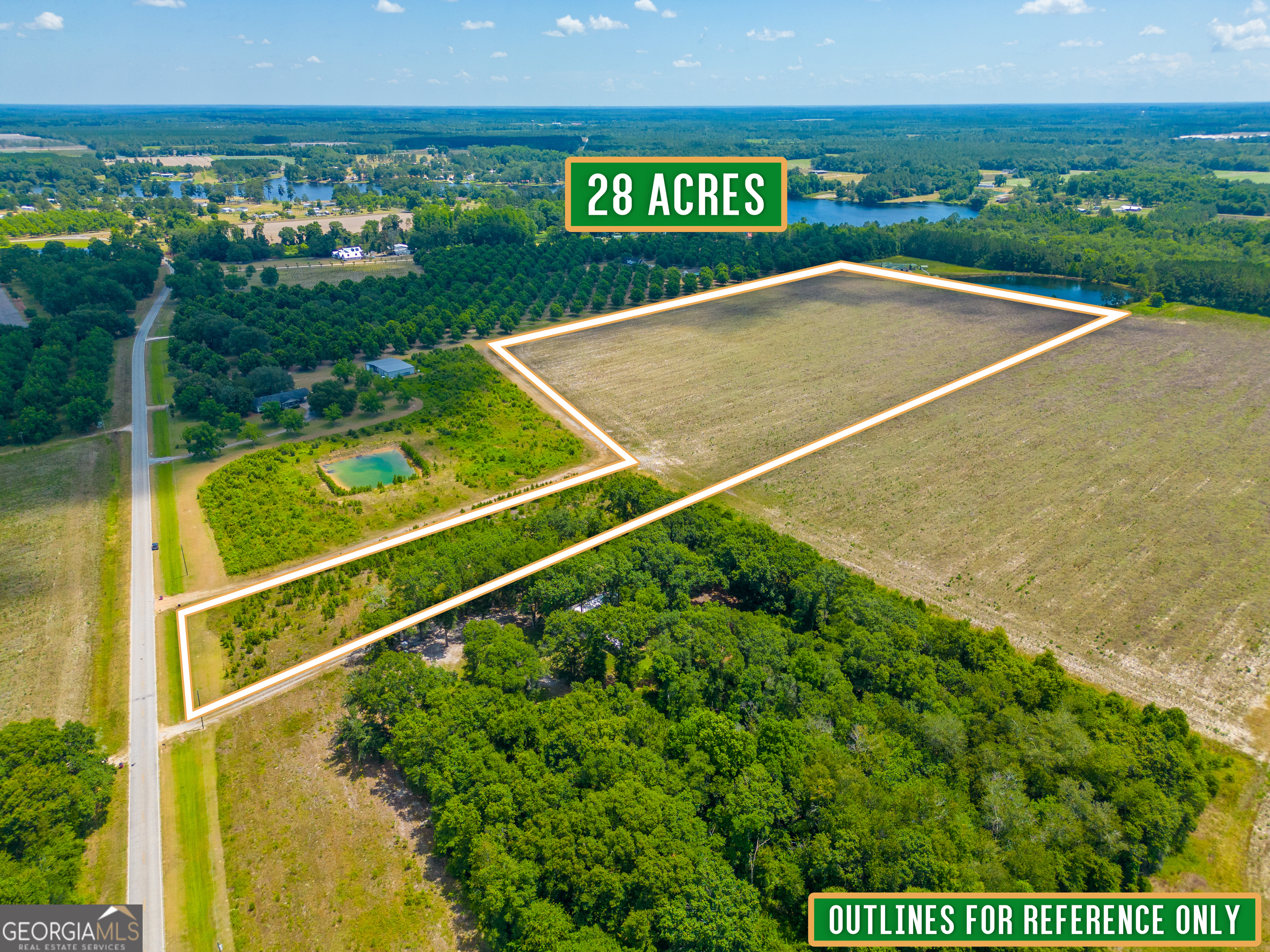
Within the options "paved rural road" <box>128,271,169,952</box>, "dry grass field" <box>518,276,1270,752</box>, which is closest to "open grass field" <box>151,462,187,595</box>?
"paved rural road" <box>128,271,169,952</box>

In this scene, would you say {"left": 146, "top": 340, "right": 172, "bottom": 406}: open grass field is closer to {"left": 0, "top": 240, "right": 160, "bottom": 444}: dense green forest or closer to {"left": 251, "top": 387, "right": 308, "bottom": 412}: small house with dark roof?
{"left": 0, "top": 240, "right": 160, "bottom": 444}: dense green forest

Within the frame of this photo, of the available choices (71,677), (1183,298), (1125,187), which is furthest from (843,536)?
(1125,187)

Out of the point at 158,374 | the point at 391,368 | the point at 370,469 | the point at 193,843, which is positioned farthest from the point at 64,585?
the point at 158,374

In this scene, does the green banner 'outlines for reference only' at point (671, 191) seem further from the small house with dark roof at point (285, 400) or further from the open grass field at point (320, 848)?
the small house with dark roof at point (285, 400)

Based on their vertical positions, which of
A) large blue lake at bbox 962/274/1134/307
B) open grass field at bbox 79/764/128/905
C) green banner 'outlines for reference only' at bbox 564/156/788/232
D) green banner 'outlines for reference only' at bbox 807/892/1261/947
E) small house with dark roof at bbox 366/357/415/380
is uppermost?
green banner 'outlines for reference only' at bbox 564/156/788/232

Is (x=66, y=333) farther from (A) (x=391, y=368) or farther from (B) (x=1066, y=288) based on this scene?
(B) (x=1066, y=288)

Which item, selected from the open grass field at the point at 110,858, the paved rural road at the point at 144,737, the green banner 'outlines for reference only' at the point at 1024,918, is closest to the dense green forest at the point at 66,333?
the paved rural road at the point at 144,737
